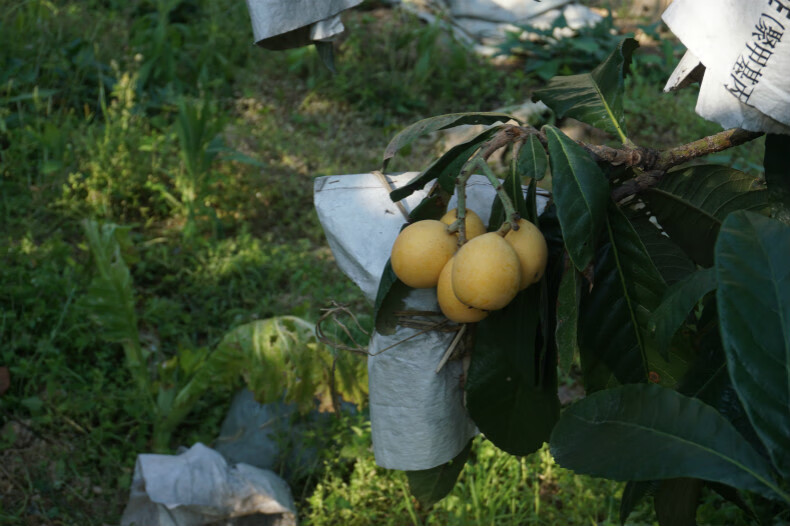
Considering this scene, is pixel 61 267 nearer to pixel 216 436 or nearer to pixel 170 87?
pixel 216 436

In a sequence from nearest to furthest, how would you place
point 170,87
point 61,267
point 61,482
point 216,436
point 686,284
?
point 686,284, point 61,482, point 216,436, point 61,267, point 170,87

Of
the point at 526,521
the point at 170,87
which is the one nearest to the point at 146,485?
the point at 526,521

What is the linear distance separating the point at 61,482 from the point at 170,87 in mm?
2543

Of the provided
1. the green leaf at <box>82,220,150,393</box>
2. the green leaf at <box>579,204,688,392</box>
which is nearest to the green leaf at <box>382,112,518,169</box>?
the green leaf at <box>579,204,688,392</box>

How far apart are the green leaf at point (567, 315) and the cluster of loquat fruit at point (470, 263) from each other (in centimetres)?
4

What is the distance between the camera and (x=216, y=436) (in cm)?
280

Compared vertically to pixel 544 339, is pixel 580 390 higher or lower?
lower

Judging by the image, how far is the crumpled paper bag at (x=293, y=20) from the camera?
122cm

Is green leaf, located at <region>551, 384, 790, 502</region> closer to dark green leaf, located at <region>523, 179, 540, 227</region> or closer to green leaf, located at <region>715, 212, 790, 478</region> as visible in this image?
green leaf, located at <region>715, 212, 790, 478</region>

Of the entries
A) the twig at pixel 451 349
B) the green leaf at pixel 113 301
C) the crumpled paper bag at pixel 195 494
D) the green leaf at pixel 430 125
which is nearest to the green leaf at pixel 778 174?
the green leaf at pixel 430 125

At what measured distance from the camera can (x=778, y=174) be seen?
983mm

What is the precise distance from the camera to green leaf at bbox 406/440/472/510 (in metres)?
1.29

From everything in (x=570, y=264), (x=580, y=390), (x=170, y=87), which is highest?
(x=570, y=264)

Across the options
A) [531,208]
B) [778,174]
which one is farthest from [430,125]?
[778,174]
